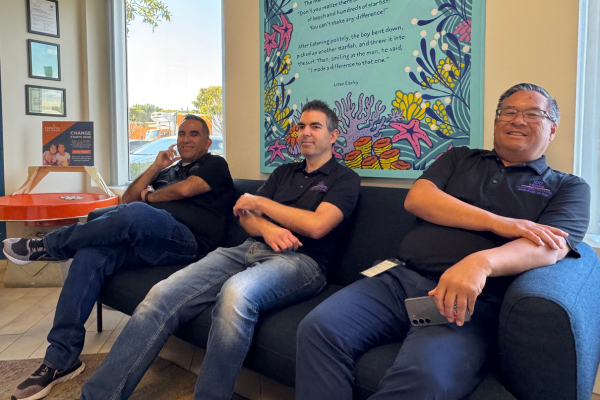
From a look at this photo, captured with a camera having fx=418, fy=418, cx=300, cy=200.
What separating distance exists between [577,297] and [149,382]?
1623mm

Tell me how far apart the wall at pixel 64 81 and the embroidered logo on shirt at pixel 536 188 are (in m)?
3.77

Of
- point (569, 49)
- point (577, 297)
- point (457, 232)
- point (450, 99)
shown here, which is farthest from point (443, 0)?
point (577, 297)

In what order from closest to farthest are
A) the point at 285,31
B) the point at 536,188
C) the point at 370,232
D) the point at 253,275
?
the point at 536,188, the point at 253,275, the point at 370,232, the point at 285,31

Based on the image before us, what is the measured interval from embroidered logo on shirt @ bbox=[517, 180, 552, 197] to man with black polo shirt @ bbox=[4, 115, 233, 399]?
4.89 ft

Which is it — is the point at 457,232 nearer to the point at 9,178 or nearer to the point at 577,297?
the point at 577,297

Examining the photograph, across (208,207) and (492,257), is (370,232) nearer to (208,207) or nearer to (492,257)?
(492,257)

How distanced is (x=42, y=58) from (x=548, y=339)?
13.7 ft

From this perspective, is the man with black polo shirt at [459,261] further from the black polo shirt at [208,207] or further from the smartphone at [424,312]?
the black polo shirt at [208,207]

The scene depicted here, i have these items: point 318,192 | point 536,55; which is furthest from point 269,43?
point 536,55

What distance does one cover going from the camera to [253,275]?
1.51 meters

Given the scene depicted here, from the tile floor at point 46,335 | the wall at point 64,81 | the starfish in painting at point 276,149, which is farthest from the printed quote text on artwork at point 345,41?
the wall at point 64,81

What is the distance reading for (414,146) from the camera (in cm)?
192

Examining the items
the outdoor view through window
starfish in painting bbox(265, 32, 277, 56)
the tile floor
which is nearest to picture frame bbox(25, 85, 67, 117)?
the outdoor view through window

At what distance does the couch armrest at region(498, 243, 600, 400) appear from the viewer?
95 cm
